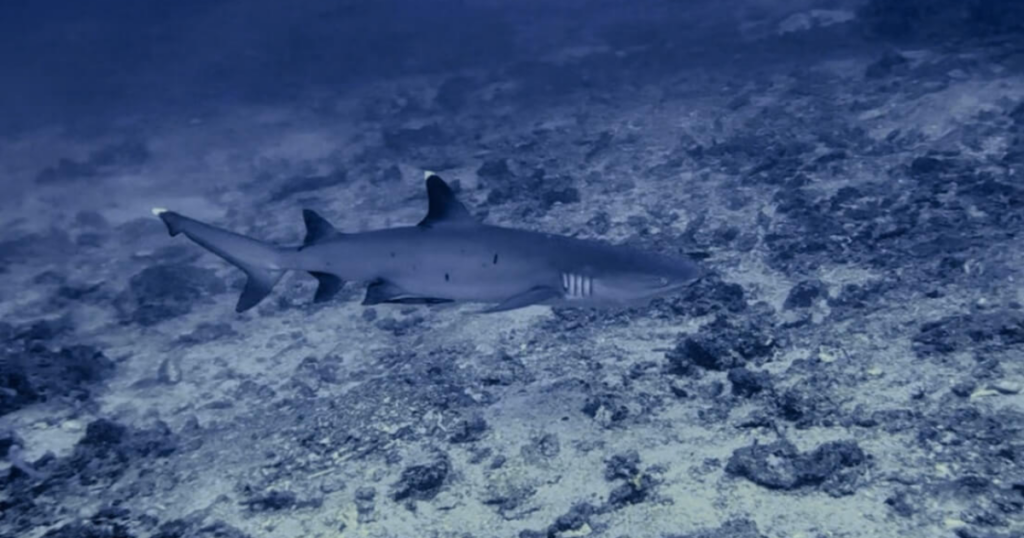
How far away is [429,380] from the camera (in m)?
6.61

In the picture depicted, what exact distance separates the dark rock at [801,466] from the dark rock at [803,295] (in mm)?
2430

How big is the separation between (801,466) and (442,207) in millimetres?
3236

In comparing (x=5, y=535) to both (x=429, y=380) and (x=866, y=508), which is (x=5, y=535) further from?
(x=866, y=508)

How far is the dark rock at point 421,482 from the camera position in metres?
5.11

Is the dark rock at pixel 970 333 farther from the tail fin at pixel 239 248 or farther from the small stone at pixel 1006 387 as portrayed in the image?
the tail fin at pixel 239 248

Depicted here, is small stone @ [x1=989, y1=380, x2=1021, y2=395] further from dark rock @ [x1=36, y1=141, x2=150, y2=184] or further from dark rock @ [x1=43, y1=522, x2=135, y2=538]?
dark rock @ [x1=36, y1=141, x2=150, y2=184]

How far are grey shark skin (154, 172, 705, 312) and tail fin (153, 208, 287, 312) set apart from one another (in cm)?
32

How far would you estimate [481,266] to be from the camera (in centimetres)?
529

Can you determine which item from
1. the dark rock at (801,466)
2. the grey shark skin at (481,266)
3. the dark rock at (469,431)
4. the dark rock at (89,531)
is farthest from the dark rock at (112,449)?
the dark rock at (801,466)

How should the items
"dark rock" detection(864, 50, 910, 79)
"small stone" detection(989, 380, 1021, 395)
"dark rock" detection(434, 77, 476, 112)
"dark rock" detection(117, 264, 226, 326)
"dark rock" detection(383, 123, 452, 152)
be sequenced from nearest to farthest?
1. "small stone" detection(989, 380, 1021, 395)
2. "dark rock" detection(117, 264, 226, 326)
3. "dark rock" detection(864, 50, 910, 79)
4. "dark rock" detection(383, 123, 452, 152)
5. "dark rock" detection(434, 77, 476, 112)

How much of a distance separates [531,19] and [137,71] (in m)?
23.2

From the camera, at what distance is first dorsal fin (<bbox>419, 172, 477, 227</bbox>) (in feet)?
18.0

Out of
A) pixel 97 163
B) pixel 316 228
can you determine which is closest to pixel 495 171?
pixel 316 228

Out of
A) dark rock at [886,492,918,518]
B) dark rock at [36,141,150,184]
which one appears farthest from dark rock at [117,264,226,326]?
dark rock at [36,141,150,184]
